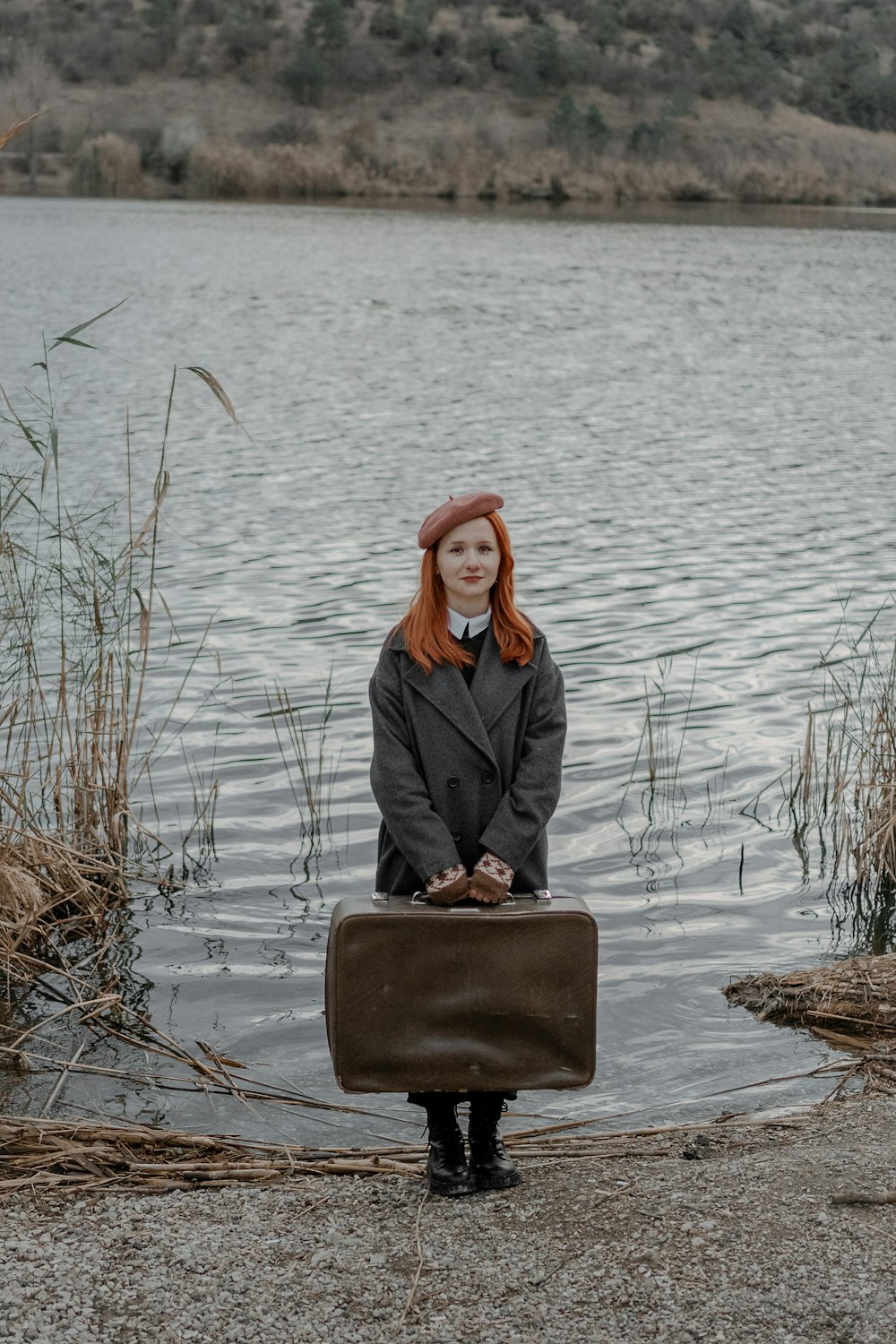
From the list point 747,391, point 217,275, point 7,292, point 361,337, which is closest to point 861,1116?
point 747,391

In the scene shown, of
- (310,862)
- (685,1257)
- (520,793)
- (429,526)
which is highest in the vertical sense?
(429,526)

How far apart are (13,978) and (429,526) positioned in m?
2.79

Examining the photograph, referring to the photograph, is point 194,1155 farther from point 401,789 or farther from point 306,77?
point 306,77

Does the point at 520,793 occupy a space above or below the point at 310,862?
above

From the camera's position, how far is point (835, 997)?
215 inches

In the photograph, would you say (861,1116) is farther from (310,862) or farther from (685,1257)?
(310,862)

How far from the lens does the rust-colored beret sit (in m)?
3.72

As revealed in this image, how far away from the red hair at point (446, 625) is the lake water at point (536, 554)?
1777 mm

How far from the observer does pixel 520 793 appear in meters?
3.67

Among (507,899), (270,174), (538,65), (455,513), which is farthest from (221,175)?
(507,899)

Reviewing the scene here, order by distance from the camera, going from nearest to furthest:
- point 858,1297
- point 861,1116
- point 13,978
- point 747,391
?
point 858,1297 < point 861,1116 < point 13,978 < point 747,391

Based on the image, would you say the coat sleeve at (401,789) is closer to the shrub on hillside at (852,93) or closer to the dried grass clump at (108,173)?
the dried grass clump at (108,173)

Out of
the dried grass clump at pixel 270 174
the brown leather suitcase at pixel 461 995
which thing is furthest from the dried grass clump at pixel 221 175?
the brown leather suitcase at pixel 461 995

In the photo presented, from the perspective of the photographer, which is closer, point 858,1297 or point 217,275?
point 858,1297
